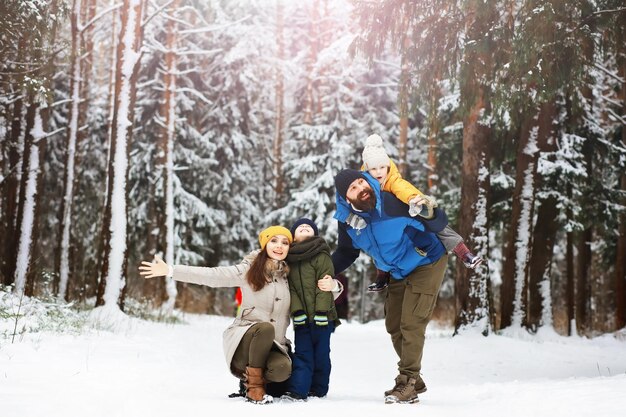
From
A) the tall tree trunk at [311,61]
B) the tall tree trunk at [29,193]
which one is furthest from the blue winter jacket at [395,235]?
the tall tree trunk at [311,61]

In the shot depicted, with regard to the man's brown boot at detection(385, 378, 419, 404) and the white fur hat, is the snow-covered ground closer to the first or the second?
the man's brown boot at detection(385, 378, 419, 404)

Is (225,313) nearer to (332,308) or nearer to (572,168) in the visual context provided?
(572,168)

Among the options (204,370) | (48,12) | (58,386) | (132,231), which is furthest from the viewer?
(132,231)

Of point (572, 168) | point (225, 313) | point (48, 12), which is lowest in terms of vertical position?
point (225, 313)

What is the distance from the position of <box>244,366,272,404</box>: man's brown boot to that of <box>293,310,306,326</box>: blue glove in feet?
1.56

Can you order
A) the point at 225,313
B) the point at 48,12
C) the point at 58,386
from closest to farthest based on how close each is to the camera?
the point at 58,386
the point at 48,12
the point at 225,313

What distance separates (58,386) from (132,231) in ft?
56.1

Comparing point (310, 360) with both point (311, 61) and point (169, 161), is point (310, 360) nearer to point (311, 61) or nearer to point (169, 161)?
point (169, 161)

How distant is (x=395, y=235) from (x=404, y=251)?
0.20m

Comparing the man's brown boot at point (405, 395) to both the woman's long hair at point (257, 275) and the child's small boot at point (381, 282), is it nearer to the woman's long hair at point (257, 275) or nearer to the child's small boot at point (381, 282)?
the child's small boot at point (381, 282)

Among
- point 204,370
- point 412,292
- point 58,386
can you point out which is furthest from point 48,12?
point 412,292

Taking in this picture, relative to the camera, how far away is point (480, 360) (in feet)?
31.8

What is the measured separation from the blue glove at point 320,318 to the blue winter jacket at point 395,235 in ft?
2.08

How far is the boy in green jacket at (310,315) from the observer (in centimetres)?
474
